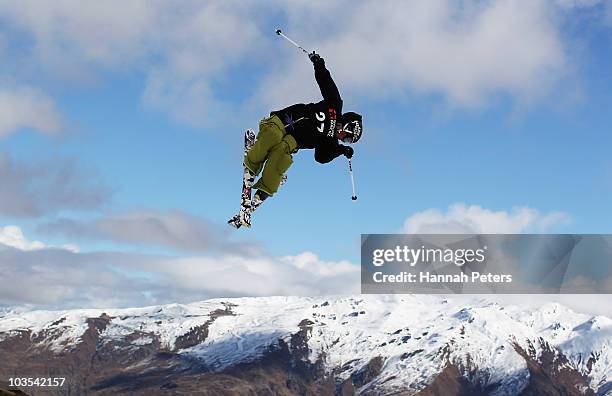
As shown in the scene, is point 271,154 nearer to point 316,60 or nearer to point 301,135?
point 301,135

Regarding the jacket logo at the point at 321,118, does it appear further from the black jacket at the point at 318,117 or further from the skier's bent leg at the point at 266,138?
the skier's bent leg at the point at 266,138

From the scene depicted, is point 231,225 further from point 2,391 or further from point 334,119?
point 2,391

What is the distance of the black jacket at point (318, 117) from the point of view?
870 inches

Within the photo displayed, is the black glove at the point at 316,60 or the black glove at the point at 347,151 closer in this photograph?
the black glove at the point at 316,60

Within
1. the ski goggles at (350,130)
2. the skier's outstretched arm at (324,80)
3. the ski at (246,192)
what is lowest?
the ski at (246,192)

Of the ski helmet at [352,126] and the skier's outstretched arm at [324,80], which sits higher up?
the skier's outstretched arm at [324,80]

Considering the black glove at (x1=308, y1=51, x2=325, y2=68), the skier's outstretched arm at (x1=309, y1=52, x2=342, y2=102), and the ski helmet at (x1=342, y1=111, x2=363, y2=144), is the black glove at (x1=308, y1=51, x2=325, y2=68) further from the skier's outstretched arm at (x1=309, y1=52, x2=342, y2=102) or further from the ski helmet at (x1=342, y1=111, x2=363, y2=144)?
the ski helmet at (x1=342, y1=111, x2=363, y2=144)

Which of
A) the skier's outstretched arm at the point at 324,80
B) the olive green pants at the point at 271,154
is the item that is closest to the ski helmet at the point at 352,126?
the skier's outstretched arm at the point at 324,80

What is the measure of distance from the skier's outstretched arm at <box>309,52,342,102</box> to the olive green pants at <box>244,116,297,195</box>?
1.70 m

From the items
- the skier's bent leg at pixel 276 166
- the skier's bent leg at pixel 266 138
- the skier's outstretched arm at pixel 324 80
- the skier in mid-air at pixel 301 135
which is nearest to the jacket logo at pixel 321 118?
the skier in mid-air at pixel 301 135

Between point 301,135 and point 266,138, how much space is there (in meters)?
1.15

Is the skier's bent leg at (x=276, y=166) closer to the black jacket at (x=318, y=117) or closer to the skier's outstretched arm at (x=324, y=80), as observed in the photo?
the black jacket at (x=318, y=117)

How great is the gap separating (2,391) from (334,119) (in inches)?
476

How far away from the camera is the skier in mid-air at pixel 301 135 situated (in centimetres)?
2197
